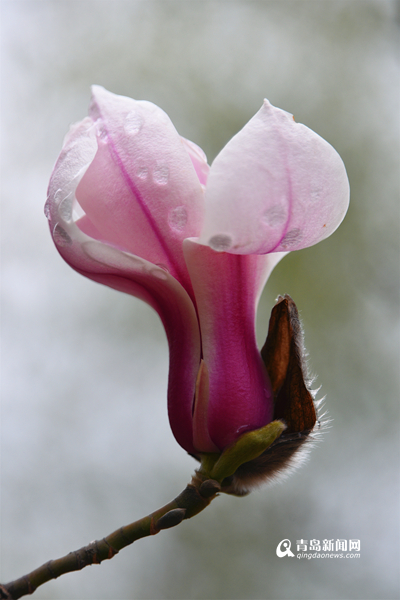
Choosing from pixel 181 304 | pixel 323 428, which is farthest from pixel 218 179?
pixel 323 428

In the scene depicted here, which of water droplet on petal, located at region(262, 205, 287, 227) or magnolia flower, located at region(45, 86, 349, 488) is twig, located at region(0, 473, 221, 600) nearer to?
magnolia flower, located at region(45, 86, 349, 488)

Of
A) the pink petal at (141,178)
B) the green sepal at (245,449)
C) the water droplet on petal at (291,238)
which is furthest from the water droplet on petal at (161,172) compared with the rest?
the green sepal at (245,449)

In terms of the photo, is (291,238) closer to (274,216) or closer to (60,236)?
(274,216)

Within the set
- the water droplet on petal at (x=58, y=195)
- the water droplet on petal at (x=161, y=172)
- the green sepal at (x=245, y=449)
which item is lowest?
the green sepal at (x=245, y=449)

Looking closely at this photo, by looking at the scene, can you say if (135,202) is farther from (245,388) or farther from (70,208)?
(245,388)

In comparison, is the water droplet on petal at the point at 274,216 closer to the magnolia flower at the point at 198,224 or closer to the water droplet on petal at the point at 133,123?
the magnolia flower at the point at 198,224

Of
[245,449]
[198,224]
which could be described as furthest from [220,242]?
[245,449]
